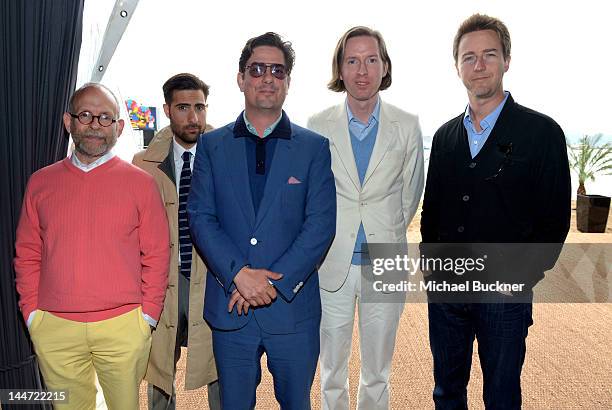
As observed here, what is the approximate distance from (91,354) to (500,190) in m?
1.69

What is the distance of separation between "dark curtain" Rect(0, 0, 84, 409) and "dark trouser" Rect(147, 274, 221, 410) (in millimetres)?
631

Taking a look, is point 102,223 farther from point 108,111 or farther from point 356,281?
point 356,281

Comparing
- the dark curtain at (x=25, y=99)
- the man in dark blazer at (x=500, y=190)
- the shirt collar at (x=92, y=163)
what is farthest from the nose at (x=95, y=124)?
the man in dark blazer at (x=500, y=190)

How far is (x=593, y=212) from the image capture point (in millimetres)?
7383

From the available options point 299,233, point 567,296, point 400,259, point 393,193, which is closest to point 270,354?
point 299,233

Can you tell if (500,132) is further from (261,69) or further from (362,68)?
(261,69)

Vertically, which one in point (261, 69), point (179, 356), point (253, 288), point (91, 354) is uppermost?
point (261, 69)

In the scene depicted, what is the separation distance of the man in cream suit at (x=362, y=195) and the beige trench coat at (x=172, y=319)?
1.75 ft

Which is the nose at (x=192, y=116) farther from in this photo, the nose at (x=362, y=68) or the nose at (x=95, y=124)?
the nose at (x=362, y=68)

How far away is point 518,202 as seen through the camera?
1.88 m

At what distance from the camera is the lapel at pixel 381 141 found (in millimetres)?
2109

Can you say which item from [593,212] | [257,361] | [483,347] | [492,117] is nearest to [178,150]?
[257,361]

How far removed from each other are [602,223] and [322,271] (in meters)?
6.96

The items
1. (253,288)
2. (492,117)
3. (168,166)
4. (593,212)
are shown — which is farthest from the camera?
(593,212)
